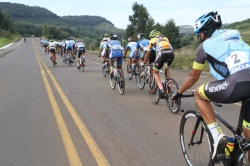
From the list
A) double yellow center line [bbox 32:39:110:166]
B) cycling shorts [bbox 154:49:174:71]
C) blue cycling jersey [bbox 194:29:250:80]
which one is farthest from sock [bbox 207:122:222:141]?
cycling shorts [bbox 154:49:174:71]

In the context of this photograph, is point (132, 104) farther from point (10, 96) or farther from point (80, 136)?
point (10, 96)

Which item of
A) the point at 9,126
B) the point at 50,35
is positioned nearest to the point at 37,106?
the point at 9,126

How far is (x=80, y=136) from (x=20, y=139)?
115 centimetres

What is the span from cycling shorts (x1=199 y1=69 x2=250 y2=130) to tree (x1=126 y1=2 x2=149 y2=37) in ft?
281

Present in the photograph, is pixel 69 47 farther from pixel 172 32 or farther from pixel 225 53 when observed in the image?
pixel 172 32

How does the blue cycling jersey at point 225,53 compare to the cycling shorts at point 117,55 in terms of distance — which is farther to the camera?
the cycling shorts at point 117,55

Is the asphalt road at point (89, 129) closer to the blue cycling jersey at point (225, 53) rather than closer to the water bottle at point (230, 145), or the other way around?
the water bottle at point (230, 145)

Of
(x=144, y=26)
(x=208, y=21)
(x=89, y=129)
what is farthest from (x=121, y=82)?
(x=144, y=26)

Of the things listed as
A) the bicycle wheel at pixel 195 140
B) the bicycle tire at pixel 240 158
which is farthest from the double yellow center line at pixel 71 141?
the bicycle tire at pixel 240 158

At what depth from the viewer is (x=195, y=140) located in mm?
3910

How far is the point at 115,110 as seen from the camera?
7586mm

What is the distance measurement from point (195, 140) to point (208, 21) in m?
1.61

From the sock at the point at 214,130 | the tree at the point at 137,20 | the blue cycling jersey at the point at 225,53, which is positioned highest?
the tree at the point at 137,20

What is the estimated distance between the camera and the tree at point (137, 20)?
87750mm
